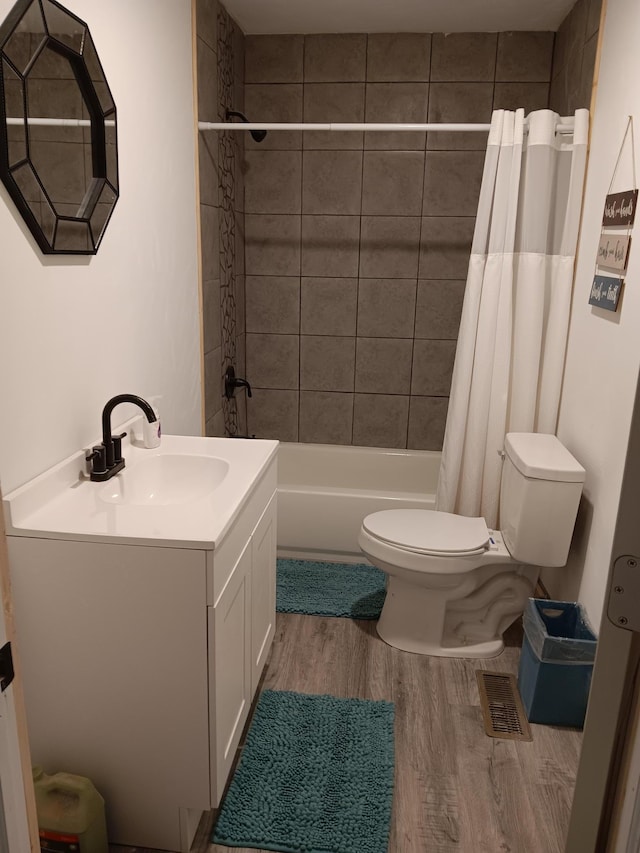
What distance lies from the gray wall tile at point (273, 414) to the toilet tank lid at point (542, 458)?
5.08ft

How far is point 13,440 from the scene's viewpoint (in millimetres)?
1608

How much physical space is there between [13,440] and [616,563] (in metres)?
1.31

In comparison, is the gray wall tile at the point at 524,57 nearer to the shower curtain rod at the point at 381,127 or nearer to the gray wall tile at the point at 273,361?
the shower curtain rod at the point at 381,127

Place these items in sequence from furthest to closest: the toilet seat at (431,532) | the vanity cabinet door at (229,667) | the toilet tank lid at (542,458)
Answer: the toilet seat at (431,532) < the toilet tank lid at (542,458) < the vanity cabinet door at (229,667)

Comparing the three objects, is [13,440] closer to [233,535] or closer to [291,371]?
[233,535]

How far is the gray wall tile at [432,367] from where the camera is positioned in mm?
3836

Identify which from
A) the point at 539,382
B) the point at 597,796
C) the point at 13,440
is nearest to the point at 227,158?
the point at 539,382

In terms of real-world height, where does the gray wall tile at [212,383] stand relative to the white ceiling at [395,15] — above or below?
below

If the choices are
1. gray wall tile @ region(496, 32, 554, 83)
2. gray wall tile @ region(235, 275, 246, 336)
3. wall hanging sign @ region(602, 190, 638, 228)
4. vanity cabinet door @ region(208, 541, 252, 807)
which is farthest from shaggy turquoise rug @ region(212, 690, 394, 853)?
gray wall tile @ region(496, 32, 554, 83)

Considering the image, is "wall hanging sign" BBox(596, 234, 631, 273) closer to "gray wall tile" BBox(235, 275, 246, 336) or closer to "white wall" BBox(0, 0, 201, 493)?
"white wall" BBox(0, 0, 201, 493)

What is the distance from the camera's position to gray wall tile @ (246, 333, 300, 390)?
156 inches

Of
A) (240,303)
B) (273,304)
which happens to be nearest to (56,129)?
(240,303)

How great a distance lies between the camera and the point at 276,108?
3676 mm

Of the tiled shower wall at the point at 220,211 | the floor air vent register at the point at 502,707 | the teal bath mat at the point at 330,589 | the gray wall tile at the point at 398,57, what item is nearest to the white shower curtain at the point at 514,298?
the teal bath mat at the point at 330,589
